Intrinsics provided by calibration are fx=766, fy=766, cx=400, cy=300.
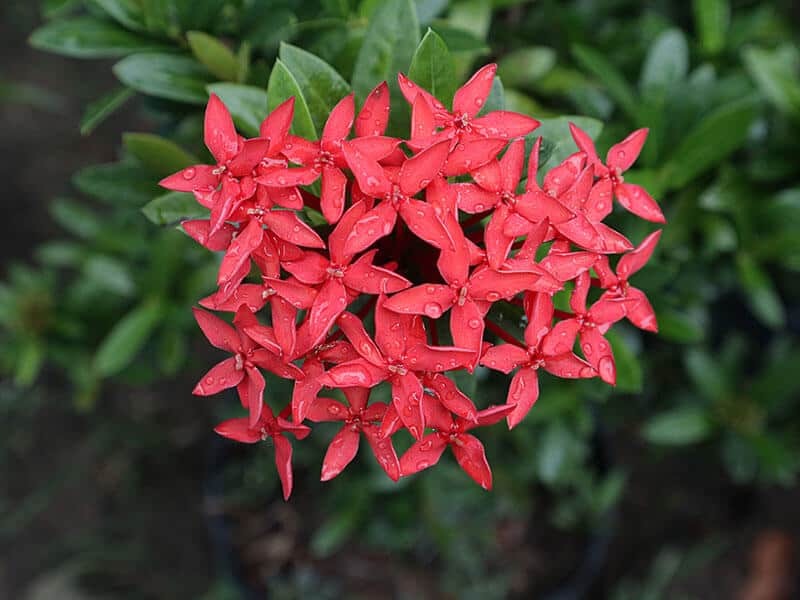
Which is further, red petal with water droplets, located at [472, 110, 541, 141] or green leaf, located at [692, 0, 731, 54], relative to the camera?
green leaf, located at [692, 0, 731, 54]

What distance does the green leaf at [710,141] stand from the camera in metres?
1.00

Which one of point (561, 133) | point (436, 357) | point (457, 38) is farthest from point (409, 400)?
point (457, 38)

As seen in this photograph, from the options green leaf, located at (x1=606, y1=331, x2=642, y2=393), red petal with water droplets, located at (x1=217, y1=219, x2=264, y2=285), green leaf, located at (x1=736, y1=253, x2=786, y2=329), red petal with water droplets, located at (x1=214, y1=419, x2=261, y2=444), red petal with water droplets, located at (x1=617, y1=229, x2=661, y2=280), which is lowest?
green leaf, located at (x1=736, y1=253, x2=786, y2=329)

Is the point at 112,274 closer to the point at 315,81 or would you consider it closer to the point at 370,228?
the point at 315,81

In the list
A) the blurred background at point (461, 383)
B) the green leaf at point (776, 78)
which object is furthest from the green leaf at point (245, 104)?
the green leaf at point (776, 78)

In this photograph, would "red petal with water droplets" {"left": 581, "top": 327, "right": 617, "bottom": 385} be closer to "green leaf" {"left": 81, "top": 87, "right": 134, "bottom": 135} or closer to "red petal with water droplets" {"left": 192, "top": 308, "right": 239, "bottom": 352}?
"red petal with water droplets" {"left": 192, "top": 308, "right": 239, "bottom": 352}

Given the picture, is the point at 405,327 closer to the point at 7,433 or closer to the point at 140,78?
the point at 140,78

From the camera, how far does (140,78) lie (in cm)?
87

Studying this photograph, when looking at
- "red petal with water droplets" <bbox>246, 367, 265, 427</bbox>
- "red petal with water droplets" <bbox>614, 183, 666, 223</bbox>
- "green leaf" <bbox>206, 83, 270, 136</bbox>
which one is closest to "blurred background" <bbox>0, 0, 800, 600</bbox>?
"green leaf" <bbox>206, 83, 270, 136</bbox>

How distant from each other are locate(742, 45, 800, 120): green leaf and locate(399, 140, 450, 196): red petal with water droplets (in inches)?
27.5

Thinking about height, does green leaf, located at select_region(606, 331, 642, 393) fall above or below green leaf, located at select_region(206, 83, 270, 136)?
below

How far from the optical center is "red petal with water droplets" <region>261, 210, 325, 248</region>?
0.63 metres

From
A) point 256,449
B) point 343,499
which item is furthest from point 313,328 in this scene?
point 256,449

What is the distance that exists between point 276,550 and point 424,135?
1252mm
